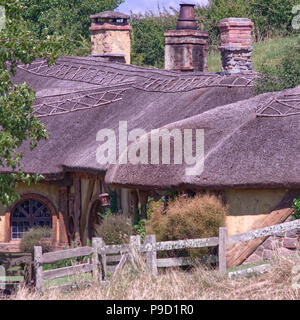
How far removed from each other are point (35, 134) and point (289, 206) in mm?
5438

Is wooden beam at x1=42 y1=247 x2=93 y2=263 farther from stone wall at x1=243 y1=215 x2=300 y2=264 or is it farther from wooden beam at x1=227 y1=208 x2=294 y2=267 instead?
stone wall at x1=243 y1=215 x2=300 y2=264

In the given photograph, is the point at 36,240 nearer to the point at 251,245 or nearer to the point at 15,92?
the point at 251,245

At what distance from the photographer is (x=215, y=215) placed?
682 inches

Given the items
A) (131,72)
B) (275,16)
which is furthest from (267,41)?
(131,72)

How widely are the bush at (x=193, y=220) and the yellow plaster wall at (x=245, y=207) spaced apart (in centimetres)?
44

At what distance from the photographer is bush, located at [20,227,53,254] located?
23.1 metres

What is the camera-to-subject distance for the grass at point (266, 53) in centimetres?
3934

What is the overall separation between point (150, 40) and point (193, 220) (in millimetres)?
32031

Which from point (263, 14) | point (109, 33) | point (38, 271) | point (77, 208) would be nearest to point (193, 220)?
point (38, 271)

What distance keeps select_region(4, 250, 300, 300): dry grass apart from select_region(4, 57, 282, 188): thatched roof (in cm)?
386
